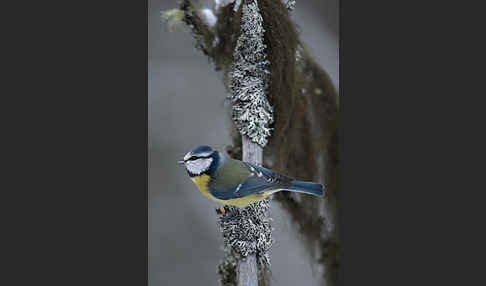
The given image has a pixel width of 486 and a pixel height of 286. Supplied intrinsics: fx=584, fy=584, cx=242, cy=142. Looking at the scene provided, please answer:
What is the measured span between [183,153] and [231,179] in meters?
0.19

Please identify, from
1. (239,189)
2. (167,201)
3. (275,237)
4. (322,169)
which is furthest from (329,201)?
(167,201)

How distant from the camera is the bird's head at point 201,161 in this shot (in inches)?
74.8

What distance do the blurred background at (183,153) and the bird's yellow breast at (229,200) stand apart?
0.11ft

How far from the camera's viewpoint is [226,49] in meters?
2.09

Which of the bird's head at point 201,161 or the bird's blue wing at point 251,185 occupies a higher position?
the bird's head at point 201,161

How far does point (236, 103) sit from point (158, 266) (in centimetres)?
63

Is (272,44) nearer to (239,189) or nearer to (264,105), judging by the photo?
(264,105)

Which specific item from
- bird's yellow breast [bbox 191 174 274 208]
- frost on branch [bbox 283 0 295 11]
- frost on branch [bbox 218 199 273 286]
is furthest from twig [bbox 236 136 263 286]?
frost on branch [bbox 283 0 295 11]

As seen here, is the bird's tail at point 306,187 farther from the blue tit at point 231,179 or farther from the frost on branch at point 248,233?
the frost on branch at point 248,233

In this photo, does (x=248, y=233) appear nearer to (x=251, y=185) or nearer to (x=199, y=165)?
(x=251, y=185)

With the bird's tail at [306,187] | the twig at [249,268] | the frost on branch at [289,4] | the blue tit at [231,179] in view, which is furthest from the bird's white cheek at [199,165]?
the frost on branch at [289,4]

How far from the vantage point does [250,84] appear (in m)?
2.00

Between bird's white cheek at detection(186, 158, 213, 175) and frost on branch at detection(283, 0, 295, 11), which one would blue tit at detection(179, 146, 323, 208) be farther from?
frost on branch at detection(283, 0, 295, 11)

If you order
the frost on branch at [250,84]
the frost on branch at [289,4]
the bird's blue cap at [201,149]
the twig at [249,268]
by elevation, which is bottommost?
the twig at [249,268]
